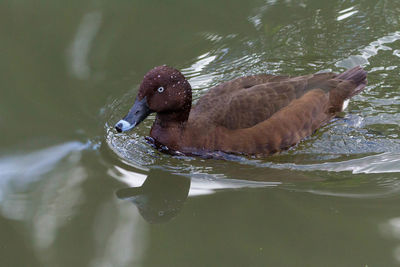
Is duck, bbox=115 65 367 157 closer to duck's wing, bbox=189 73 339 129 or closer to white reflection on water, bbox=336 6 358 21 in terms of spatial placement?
duck's wing, bbox=189 73 339 129

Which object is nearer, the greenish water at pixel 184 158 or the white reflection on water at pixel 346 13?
the greenish water at pixel 184 158

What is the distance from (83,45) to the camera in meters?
7.27

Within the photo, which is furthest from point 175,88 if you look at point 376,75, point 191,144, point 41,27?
point 41,27

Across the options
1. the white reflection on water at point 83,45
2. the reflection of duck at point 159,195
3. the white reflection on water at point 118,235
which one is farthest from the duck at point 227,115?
the white reflection on water at point 83,45

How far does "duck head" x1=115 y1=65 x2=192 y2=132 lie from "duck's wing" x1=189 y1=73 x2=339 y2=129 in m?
0.25

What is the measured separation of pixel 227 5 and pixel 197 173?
3757 mm

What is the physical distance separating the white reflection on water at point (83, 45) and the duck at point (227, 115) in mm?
1798

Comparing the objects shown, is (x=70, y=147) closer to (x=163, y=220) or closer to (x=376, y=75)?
(x=163, y=220)

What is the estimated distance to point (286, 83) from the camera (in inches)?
219

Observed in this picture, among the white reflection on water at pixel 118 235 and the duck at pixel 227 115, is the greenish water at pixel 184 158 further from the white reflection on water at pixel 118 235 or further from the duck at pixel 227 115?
the duck at pixel 227 115

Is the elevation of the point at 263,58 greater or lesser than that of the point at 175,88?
lesser

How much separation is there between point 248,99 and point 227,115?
27 centimetres

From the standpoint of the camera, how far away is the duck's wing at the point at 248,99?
17.3 ft

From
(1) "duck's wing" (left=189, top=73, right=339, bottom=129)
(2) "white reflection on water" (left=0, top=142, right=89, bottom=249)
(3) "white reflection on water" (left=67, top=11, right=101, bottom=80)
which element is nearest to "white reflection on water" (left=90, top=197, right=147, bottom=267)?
(2) "white reflection on water" (left=0, top=142, right=89, bottom=249)
